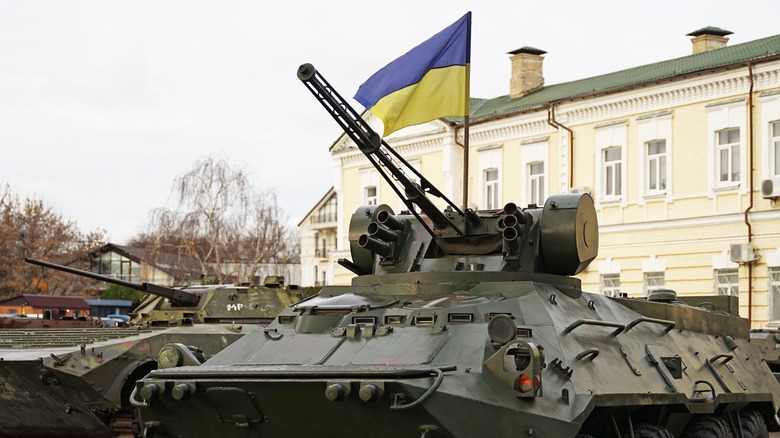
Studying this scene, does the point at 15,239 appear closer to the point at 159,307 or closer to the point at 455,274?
the point at 159,307

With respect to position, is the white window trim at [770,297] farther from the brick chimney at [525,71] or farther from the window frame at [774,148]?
the brick chimney at [525,71]

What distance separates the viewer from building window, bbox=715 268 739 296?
94.0 ft

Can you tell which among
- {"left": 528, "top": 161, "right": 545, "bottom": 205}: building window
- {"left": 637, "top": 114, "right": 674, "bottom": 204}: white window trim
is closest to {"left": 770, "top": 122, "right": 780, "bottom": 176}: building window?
{"left": 637, "top": 114, "right": 674, "bottom": 204}: white window trim

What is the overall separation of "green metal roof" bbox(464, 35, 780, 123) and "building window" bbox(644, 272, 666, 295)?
442cm

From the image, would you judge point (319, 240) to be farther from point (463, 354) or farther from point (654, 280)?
point (463, 354)

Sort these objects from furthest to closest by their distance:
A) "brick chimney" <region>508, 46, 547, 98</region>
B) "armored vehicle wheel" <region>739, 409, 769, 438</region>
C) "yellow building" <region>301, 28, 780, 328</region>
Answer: "brick chimney" <region>508, 46, 547, 98</region> < "yellow building" <region>301, 28, 780, 328</region> < "armored vehicle wheel" <region>739, 409, 769, 438</region>

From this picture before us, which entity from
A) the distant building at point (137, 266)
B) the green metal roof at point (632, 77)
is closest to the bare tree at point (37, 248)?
the distant building at point (137, 266)

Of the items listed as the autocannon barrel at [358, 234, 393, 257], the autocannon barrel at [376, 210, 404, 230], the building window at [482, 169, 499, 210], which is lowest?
the autocannon barrel at [358, 234, 393, 257]

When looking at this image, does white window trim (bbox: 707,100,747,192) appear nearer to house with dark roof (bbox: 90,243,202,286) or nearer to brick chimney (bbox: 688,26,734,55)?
brick chimney (bbox: 688,26,734,55)

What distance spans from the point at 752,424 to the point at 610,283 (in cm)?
1821

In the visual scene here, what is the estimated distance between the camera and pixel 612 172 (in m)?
31.5

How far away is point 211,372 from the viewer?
32.6 ft

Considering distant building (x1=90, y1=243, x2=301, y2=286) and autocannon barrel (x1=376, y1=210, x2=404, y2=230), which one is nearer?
autocannon barrel (x1=376, y1=210, x2=404, y2=230)

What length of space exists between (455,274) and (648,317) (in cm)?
212
